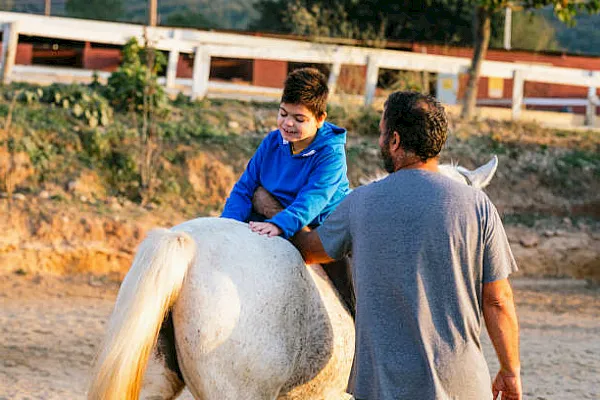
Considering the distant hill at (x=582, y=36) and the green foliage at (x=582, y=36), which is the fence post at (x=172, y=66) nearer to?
the distant hill at (x=582, y=36)

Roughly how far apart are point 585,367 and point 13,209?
21.8ft

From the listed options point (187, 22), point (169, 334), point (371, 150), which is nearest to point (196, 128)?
point (371, 150)

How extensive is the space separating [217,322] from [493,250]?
3.56 feet

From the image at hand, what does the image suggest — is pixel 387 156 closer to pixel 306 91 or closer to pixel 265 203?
pixel 306 91

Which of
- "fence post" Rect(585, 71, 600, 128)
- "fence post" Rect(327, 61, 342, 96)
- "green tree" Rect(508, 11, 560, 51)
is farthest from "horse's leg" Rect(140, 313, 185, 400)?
"green tree" Rect(508, 11, 560, 51)

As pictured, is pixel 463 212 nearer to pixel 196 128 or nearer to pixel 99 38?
pixel 196 128

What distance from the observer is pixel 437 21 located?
29.5 m

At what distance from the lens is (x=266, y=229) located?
3662 millimetres

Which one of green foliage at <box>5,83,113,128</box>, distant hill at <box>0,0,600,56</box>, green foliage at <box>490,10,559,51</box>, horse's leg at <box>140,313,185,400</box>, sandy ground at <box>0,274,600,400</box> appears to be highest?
distant hill at <box>0,0,600,56</box>

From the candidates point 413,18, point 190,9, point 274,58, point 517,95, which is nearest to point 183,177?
point 274,58

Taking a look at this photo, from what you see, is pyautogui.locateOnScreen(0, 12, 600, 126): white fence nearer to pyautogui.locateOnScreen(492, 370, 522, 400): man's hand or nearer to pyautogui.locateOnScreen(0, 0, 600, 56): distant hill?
pyautogui.locateOnScreen(492, 370, 522, 400): man's hand

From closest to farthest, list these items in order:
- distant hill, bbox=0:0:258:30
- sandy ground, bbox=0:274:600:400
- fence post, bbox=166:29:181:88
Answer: sandy ground, bbox=0:274:600:400
fence post, bbox=166:29:181:88
distant hill, bbox=0:0:258:30

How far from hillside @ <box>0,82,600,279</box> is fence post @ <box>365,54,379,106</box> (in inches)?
33.3

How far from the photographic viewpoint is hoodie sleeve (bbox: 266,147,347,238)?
3.71m
